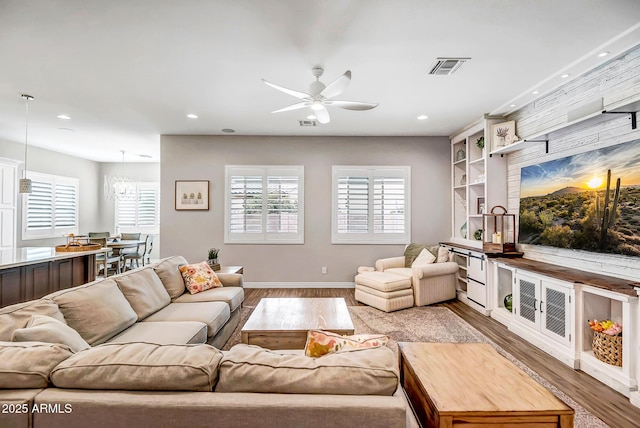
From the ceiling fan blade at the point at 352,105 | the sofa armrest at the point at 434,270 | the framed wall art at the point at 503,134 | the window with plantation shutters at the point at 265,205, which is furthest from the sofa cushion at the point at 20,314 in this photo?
the framed wall art at the point at 503,134

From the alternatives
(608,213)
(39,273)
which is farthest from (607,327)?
(39,273)

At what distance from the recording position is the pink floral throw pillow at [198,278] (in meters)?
3.48

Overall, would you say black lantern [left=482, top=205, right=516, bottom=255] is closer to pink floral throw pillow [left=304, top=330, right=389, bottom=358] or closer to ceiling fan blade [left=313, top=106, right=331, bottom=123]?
ceiling fan blade [left=313, top=106, right=331, bottom=123]

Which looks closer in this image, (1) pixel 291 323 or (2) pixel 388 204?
(1) pixel 291 323

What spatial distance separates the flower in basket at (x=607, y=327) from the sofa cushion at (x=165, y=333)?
335 cm

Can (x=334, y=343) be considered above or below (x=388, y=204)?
below

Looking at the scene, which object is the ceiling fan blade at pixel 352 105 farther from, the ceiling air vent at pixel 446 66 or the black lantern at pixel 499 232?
the black lantern at pixel 499 232

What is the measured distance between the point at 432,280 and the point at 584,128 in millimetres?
2624

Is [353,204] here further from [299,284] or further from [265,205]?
[299,284]

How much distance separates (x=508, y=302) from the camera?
389 centimetres

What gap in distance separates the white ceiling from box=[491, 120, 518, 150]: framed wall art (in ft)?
0.82

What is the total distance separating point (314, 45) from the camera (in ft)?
8.75

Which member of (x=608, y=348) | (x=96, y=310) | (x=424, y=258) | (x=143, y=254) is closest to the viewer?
(x=96, y=310)

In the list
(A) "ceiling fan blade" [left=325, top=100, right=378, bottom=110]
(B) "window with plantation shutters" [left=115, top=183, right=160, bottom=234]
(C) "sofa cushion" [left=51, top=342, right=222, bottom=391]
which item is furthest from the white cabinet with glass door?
(B) "window with plantation shutters" [left=115, top=183, right=160, bottom=234]
